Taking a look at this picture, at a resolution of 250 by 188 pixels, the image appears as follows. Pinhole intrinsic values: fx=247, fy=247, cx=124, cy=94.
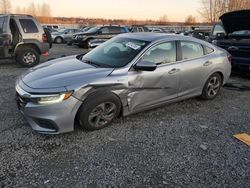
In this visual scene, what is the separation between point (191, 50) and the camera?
501cm

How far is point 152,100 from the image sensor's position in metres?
4.48

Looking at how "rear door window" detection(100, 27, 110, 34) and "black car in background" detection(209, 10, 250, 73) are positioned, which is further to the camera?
"rear door window" detection(100, 27, 110, 34)

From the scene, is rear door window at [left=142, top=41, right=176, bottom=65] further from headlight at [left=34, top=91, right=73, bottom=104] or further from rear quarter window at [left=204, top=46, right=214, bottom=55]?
headlight at [left=34, top=91, right=73, bottom=104]

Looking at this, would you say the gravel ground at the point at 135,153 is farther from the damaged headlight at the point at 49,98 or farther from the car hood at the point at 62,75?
the car hood at the point at 62,75

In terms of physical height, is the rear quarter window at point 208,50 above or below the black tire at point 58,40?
below

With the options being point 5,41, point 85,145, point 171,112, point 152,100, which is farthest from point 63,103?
point 5,41

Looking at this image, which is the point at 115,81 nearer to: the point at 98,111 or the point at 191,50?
the point at 98,111

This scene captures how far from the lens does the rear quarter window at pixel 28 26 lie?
922cm

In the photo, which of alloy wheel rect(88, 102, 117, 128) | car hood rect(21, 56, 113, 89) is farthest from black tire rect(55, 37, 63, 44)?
alloy wheel rect(88, 102, 117, 128)

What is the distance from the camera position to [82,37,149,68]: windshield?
4266mm

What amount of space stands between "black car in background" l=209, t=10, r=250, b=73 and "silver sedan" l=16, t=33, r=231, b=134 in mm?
2176

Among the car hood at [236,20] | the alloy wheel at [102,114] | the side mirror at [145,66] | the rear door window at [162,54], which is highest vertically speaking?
the car hood at [236,20]

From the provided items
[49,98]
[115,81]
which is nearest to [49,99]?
[49,98]

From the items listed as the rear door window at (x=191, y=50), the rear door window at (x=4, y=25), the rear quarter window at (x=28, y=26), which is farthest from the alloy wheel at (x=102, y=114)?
the rear door window at (x=4, y=25)
